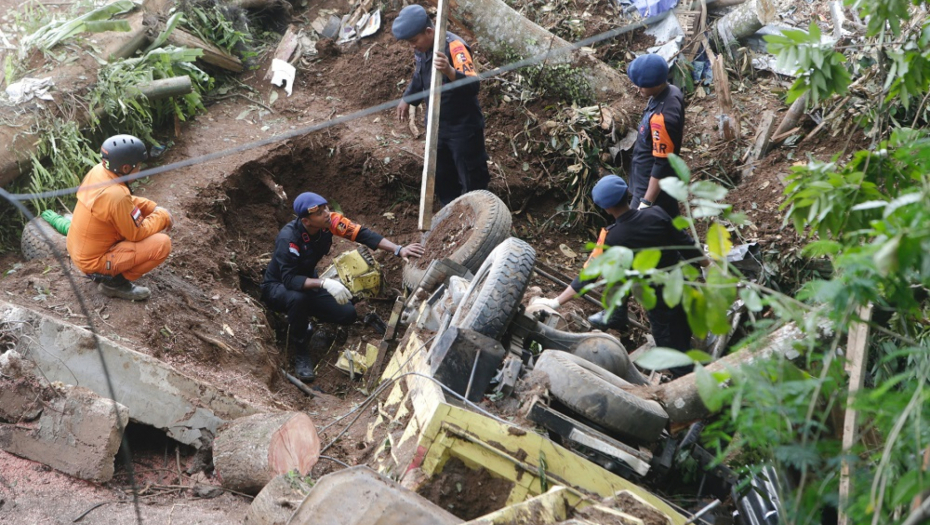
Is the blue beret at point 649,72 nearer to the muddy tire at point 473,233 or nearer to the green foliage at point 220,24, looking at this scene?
the muddy tire at point 473,233

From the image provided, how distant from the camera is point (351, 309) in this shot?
681 centimetres

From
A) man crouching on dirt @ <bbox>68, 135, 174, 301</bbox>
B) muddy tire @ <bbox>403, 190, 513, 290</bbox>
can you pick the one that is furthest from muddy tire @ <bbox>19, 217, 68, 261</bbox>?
muddy tire @ <bbox>403, 190, 513, 290</bbox>

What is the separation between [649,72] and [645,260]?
4.30 m

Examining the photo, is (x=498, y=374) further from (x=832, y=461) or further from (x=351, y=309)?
(x=351, y=309)

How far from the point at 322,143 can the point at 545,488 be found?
5532mm

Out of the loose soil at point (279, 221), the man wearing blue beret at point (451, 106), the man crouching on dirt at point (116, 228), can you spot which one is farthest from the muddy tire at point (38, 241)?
the man wearing blue beret at point (451, 106)

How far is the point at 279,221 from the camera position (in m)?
8.05

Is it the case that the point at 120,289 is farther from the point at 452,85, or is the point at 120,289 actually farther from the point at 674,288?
the point at 674,288

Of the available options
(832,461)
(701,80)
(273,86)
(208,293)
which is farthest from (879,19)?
(273,86)

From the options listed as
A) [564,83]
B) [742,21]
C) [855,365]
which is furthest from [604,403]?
[742,21]

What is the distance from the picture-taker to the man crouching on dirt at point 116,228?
203 inches

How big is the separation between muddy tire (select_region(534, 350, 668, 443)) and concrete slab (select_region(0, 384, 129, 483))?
8.41 feet

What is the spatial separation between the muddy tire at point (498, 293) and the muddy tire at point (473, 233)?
0.96m

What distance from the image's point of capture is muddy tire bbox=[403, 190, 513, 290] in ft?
19.7
